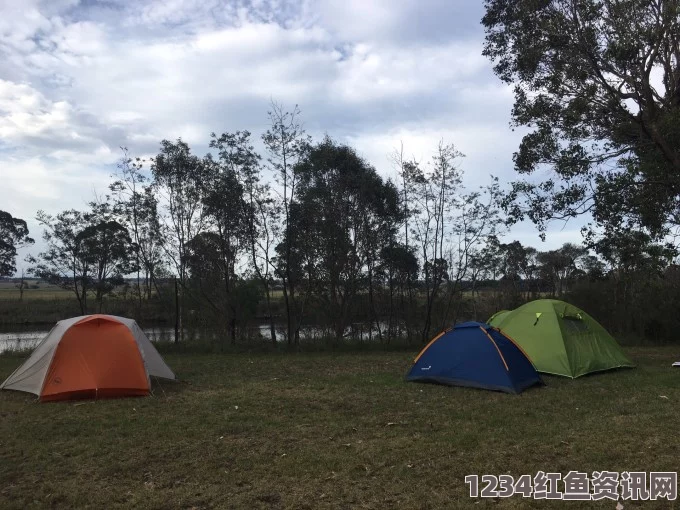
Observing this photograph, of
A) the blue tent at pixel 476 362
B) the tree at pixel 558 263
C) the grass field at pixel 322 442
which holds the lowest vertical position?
the grass field at pixel 322 442

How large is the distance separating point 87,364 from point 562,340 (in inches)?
334

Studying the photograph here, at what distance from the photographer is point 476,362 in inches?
338

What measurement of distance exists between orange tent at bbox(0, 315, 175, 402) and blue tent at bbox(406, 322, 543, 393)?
475 cm

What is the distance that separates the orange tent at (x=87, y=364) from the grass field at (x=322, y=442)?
0.32 metres

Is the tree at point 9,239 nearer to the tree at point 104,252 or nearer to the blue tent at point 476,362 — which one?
the tree at point 104,252

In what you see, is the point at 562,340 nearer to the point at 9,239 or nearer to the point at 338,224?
the point at 338,224

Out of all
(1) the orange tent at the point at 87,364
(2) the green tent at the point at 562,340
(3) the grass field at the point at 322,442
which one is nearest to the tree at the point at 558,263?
(2) the green tent at the point at 562,340

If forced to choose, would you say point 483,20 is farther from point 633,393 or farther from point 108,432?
point 108,432

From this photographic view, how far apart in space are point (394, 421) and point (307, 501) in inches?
103

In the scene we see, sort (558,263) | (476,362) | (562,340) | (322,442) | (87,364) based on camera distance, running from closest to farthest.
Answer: (322,442), (87,364), (476,362), (562,340), (558,263)

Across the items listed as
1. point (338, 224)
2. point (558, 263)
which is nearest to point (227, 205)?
point (338, 224)

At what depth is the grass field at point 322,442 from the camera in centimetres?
424

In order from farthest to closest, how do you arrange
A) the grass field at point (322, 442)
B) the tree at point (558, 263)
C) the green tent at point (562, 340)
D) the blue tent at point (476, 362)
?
1. the tree at point (558, 263)
2. the green tent at point (562, 340)
3. the blue tent at point (476, 362)
4. the grass field at point (322, 442)

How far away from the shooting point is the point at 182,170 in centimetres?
1612
